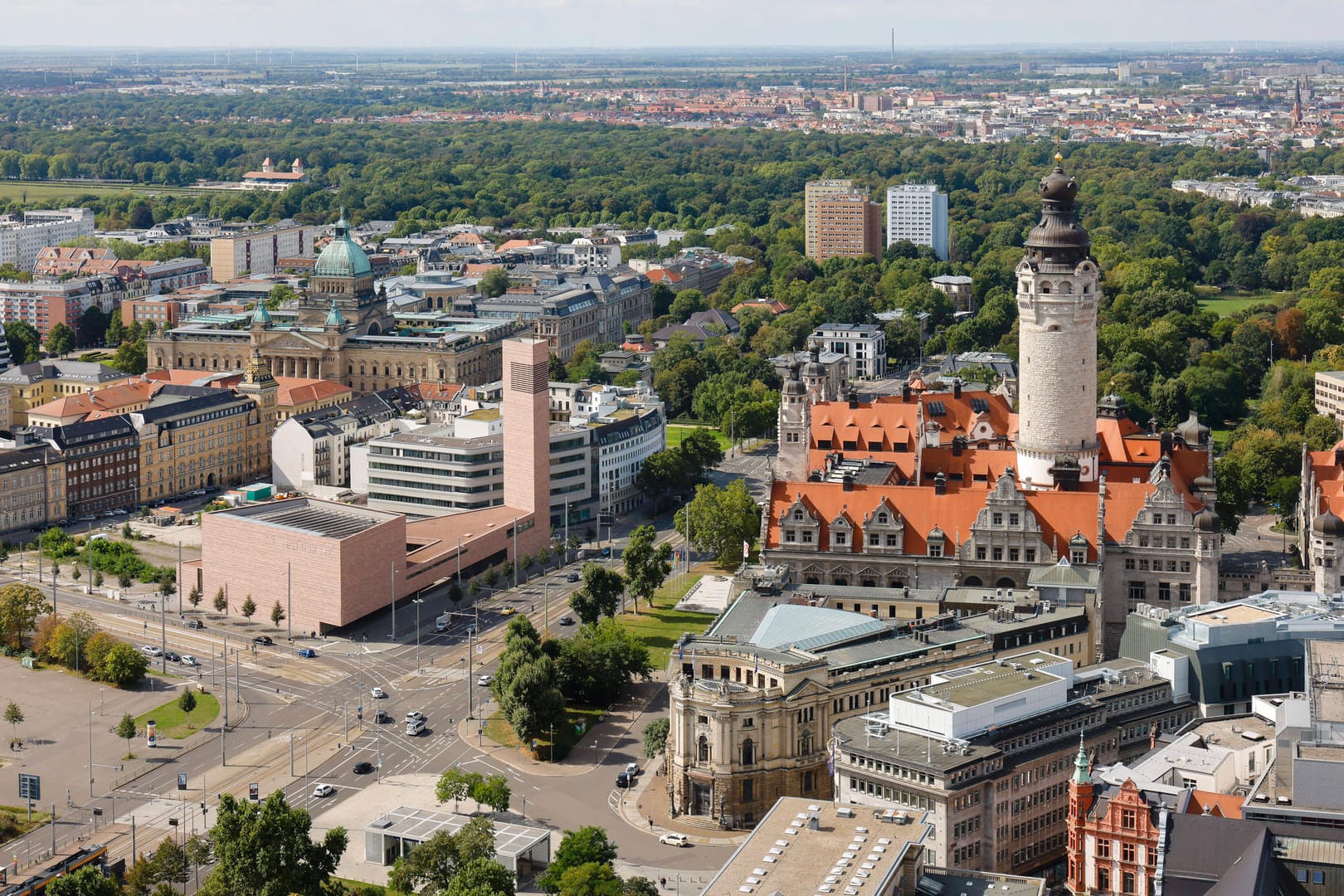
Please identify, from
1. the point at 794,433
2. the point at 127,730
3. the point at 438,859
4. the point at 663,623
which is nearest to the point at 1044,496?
the point at 794,433

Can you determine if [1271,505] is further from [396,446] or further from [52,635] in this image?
[52,635]

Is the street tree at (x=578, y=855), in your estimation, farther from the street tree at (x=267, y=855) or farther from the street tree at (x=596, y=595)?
the street tree at (x=596, y=595)

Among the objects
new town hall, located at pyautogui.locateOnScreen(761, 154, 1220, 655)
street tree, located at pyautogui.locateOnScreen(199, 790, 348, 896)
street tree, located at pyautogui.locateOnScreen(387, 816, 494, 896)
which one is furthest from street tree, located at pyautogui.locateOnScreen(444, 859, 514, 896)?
new town hall, located at pyautogui.locateOnScreen(761, 154, 1220, 655)

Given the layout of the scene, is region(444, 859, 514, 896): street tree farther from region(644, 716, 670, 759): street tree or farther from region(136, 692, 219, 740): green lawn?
region(136, 692, 219, 740): green lawn

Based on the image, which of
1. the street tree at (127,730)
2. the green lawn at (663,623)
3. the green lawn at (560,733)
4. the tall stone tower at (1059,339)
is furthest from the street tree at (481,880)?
the tall stone tower at (1059,339)

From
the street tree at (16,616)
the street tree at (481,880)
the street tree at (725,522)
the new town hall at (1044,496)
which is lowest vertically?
the street tree at (481,880)

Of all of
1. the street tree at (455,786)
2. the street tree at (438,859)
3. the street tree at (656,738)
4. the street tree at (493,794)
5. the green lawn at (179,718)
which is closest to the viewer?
the street tree at (438,859)
